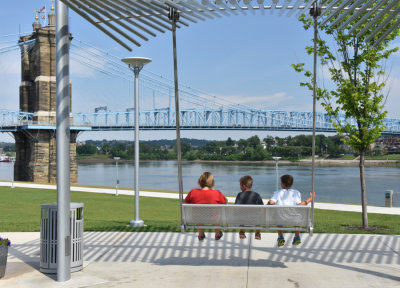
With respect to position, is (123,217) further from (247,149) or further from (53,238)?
(247,149)

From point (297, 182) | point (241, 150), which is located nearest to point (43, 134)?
point (297, 182)

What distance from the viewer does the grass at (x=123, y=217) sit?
9.58m

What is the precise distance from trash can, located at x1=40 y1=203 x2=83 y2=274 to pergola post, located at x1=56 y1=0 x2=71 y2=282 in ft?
0.77

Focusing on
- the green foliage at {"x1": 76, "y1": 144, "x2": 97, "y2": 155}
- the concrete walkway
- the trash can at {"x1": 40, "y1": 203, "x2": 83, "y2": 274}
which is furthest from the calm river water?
the green foliage at {"x1": 76, "y1": 144, "x2": 97, "y2": 155}

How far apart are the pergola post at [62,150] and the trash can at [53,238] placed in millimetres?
234

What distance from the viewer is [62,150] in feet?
17.8

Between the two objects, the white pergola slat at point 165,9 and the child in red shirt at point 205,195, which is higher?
the white pergola slat at point 165,9

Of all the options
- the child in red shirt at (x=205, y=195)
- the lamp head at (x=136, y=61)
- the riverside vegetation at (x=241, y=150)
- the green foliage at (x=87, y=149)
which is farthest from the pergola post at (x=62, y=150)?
the green foliage at (x=87, y=149)

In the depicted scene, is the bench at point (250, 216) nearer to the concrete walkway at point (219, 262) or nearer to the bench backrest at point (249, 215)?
the bench backrest at point (249, 215)

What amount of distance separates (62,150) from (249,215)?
86.8 inches

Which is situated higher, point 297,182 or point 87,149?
point 87,149

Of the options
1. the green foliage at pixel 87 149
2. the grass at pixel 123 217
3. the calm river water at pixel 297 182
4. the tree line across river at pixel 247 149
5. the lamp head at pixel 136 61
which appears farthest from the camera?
the green foliage at pixel 87 149

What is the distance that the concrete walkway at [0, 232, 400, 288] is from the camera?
522 cm

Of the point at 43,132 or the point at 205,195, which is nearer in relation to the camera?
the point at 205,195
